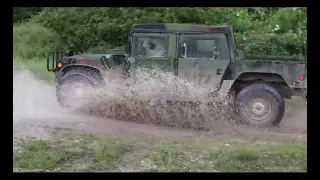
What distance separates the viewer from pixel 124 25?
7.89 metres

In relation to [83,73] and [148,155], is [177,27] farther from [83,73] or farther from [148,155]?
[148,155]

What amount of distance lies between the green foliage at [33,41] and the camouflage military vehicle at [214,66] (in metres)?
0.54


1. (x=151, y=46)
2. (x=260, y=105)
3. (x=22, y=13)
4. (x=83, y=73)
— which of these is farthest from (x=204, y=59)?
(x=22, y=13)

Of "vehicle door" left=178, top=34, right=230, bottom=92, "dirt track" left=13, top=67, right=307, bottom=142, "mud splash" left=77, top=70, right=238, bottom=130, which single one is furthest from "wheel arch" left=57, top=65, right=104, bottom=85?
"vehicle door" left=178, top=34, right=230, bottom=92

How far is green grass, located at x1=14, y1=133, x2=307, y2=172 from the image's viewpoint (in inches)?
274

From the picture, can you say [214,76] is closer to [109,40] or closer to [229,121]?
[229,121]

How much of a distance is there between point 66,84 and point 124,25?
4.12ft

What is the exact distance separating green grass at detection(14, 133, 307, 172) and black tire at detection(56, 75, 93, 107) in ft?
1.93

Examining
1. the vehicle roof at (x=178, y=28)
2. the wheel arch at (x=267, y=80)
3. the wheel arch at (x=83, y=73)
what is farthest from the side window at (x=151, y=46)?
the wheel arch at (x=267, y=80)

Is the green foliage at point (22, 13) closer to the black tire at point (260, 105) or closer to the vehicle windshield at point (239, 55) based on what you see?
the vehicle windshield at point (239, 55)

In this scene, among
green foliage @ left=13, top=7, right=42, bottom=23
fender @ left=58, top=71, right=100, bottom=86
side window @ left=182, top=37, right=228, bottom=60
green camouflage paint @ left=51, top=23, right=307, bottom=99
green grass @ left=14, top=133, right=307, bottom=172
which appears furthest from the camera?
fender @ left=58, top=71, right=100, bottom=86

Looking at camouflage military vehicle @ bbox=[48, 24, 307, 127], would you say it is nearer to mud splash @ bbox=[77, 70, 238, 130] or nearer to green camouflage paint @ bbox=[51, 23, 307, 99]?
green camouflage paint @ bbox=[51, 23, 307, 99]

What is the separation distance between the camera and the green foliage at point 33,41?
765 centimetres

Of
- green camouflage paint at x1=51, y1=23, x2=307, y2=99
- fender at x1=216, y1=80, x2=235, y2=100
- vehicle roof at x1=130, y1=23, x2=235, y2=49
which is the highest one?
vehicle roof at x1=130, y1=23, x2=235, y2=49
